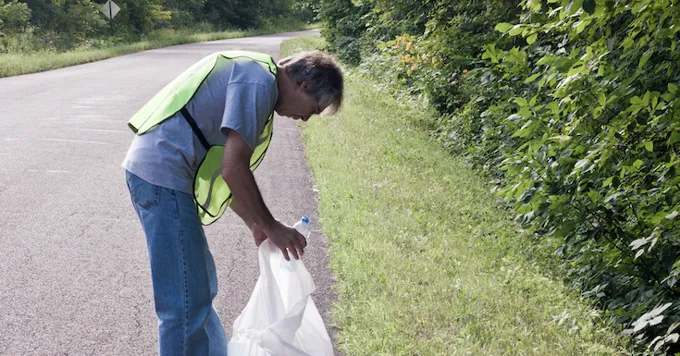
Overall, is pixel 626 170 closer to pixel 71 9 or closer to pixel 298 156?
pixel 298 156

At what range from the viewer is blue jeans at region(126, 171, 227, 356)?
303 centimetres

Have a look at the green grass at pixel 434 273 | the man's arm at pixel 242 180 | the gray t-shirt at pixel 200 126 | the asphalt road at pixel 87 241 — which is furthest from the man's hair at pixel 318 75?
the asphalt road at pixel 87 241

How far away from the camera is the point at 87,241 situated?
6.15 metres

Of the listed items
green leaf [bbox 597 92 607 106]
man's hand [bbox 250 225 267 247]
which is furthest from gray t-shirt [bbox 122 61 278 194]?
green leaf [bbox 597 92 607 106]

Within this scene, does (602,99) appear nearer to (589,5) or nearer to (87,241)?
(589,5)

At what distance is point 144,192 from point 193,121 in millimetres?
338

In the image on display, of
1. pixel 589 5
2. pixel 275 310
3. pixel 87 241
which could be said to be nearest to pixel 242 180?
pixel 275 310

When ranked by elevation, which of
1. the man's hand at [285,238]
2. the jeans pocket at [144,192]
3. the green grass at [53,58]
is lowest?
the green grass at [53,58]

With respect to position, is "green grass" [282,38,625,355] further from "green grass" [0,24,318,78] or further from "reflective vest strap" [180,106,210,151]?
"green grass" [0,24,318,78]

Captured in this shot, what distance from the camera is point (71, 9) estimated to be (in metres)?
38.0

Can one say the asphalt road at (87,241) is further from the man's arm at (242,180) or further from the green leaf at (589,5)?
the green leaf at (589,5)

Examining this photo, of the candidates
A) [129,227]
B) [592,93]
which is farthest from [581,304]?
[129,227]

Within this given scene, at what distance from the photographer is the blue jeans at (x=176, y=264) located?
119 inches

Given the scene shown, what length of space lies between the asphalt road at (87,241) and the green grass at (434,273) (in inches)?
10.2
